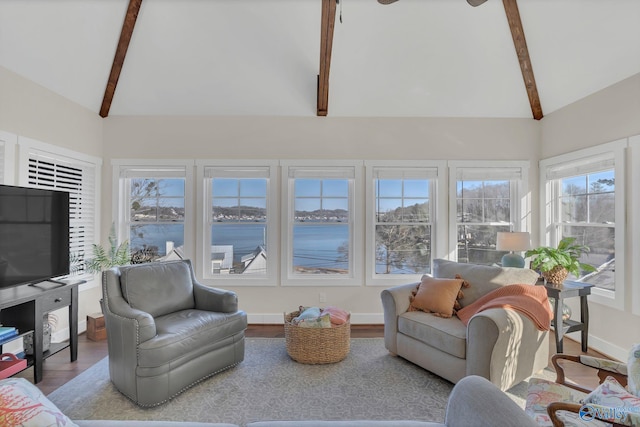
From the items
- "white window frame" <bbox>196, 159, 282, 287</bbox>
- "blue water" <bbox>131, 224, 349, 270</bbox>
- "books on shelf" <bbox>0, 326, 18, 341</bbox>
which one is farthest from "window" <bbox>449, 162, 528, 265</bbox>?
"books on shelf" <bbox>0, 326, 18, 341</bbox>

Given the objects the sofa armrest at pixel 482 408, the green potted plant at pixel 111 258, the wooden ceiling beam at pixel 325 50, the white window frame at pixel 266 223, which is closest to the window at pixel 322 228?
the white window frame at pixel 266 223

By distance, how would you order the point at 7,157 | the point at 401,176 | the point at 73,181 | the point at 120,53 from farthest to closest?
the point at 401,176, the point at 73,181, the point at 120,53, the point at 7,157

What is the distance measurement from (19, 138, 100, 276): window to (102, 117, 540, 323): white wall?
178 mm

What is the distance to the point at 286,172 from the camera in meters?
3.98

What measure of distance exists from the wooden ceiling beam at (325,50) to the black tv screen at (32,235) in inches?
111

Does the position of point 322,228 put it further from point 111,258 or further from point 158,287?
point 111,258

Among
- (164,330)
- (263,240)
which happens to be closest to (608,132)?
(263,240)

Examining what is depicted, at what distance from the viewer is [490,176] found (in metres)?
4.06

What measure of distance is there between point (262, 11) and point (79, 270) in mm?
3495

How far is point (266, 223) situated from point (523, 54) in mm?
3515

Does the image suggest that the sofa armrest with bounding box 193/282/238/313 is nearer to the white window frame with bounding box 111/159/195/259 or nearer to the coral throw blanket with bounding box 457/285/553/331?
the white window frame with bounding box 111/159/195/259

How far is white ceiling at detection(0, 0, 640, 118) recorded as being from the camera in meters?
2.95

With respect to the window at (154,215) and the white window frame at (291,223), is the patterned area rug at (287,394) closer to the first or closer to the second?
the white window frame at (291,223)

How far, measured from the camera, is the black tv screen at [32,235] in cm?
247
